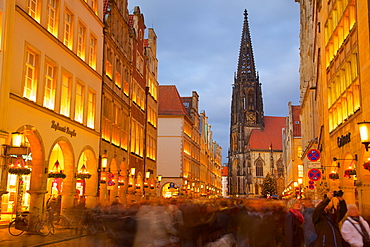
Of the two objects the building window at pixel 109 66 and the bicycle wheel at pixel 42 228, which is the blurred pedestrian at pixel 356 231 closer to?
the bicycle wheel at pixel 42 228

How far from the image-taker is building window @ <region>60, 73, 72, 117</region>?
74.7 ft

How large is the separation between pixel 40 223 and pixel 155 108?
3093cm

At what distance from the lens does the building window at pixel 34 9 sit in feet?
62.7

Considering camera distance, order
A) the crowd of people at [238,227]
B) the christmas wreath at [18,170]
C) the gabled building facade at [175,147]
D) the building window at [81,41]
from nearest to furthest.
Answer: the crowd of people at [238,227] → the christmas wreath at [18,170] → the building window at [81,41] → the gabled building facade at [175,147]

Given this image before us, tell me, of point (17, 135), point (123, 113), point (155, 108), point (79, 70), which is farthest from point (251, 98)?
point (17, 135)

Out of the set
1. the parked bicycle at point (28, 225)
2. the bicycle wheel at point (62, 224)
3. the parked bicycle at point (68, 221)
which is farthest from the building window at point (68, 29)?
the parked bicycle at point (28, 225)

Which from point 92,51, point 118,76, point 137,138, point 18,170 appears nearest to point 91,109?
point 92,51

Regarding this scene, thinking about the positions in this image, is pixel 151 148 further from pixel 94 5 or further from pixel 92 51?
pixel 94 5

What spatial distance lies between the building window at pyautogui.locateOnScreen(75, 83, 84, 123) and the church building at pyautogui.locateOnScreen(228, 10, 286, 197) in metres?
111

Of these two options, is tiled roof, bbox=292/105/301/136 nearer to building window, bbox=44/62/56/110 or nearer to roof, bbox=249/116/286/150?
roof, bbox=249/116/286/150

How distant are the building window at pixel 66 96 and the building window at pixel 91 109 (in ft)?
9.99

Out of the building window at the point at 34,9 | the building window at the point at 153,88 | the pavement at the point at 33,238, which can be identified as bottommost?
the pavement at the point at 33,238

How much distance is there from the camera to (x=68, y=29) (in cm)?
2359

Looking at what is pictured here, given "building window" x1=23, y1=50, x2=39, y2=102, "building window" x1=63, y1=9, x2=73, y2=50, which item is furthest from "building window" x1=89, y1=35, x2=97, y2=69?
"building window" x1=23, y1=50, x2=39, y2=102
